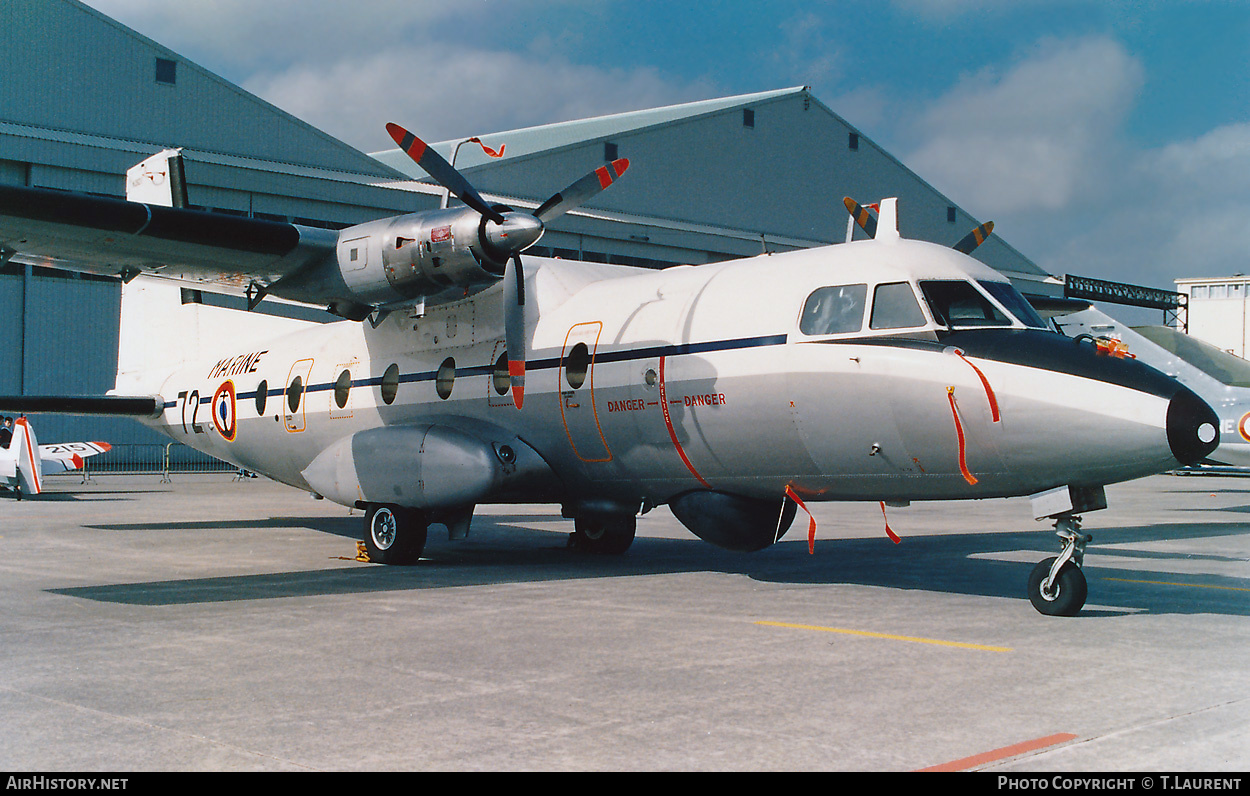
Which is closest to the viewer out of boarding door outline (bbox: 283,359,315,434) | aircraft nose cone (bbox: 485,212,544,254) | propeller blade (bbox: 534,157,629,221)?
aircraft nose cone (bbox: 485,212,544,254)

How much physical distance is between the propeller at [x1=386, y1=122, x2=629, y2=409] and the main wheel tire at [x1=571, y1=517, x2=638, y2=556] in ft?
8.20

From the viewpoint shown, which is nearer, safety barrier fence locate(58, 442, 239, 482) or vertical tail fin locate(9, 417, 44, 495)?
vertical tail fin locate(9, 417, 44, 495)

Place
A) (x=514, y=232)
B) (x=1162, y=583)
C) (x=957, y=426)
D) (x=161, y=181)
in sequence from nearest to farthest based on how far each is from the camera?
→ (x=957, y=426)
(x=1162, y=583)
(x=514, y=232)
(x=161, y=181)

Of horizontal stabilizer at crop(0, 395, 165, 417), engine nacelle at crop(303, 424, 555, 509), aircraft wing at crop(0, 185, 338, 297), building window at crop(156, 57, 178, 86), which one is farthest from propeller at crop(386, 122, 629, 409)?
building window at crop(156, 57, 178, 86)

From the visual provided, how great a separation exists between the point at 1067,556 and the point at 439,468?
23.3ft

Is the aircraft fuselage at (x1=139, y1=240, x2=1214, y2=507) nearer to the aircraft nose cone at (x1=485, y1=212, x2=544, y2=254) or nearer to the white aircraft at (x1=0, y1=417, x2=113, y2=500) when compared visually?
the aircraft nose cone at (x1=485, y1=212, x2=544, y2=254)

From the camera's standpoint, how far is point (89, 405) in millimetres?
17469

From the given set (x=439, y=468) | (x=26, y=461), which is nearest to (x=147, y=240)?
(x=439, y=468)

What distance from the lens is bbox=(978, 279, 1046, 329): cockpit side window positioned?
32.1 feet

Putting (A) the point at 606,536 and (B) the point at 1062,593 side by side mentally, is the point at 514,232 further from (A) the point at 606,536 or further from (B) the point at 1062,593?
(B) the point at 1062,593

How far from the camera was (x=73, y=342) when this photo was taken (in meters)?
36.6

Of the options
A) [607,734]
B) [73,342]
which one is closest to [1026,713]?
[607,734]

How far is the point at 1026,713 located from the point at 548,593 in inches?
227

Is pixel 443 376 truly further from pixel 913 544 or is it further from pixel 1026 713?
pixel 1026 713
